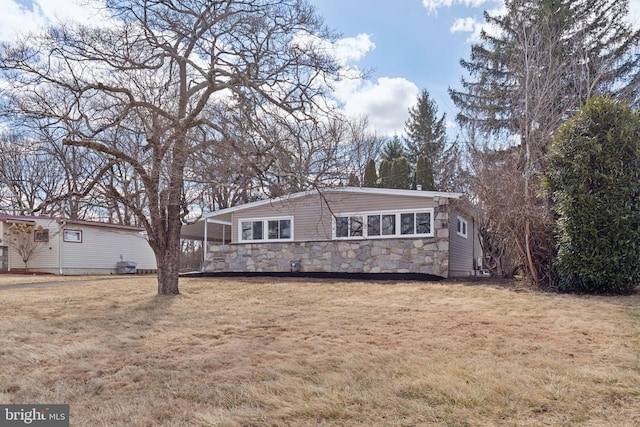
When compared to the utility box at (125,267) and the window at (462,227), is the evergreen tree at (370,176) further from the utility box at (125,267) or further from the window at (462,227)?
the utility box at (125,267)

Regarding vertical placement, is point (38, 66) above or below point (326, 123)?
above

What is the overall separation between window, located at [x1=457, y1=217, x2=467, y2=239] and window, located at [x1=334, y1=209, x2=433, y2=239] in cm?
239

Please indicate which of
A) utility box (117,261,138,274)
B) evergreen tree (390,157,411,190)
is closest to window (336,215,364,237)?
evergreen tree (390,157,411,190)

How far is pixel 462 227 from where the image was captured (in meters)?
14.8

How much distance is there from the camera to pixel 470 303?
7.05 m

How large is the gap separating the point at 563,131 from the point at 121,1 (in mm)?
8407

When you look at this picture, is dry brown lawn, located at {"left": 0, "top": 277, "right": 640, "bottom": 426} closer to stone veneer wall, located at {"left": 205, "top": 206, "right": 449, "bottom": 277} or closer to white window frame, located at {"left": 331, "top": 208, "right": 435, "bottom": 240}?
stone veneer wall, located at {"left": 205, "top": 206, "right": 449, "bottom": 277}

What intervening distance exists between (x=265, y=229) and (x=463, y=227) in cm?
676

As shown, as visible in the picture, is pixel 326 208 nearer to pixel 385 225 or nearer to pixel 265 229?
pixel 385 225

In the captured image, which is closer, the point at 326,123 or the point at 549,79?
the point at 326,123

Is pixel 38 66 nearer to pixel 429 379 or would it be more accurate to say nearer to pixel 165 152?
pixel 165 152

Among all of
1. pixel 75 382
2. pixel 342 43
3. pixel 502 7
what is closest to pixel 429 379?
pixel 75 382

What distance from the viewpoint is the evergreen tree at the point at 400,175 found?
834 inches

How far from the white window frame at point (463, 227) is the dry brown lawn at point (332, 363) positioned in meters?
7.30
